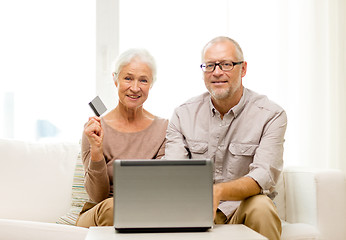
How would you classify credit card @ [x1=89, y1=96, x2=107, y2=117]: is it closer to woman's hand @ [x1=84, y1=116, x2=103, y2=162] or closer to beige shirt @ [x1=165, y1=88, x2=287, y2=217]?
woman's hand @ [x1=84, y1=116, x2=103, y2=162]

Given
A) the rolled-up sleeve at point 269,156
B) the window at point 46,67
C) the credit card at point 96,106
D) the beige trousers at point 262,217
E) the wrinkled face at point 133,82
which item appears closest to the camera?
the beige trousers at point 262,217

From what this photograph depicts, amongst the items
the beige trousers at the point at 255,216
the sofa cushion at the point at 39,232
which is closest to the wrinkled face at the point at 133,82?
the beige trousers at the point at 255,216

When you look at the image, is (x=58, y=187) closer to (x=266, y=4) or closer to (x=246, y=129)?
(x=246, y=129)

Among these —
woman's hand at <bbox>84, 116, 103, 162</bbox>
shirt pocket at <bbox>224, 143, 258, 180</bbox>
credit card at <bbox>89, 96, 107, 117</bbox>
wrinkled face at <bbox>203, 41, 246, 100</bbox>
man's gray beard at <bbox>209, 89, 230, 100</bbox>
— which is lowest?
shirt pocket at <bbox>224, 143, 258, 180</bbox>

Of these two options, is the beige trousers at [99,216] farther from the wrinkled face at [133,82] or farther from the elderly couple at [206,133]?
the wrinkled face at [133,82]

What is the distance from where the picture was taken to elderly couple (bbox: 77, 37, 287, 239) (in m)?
1.92

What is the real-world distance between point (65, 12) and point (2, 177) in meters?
1.28

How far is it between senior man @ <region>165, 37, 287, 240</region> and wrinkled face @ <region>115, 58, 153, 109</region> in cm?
19

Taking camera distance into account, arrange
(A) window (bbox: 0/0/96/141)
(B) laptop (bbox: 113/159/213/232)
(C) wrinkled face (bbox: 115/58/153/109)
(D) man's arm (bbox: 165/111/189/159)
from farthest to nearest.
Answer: (A) window (bbox: 0/0/96/141), (C) wrinkled face (bbox: 115/58/153/109), (D) man's arm (bbox: 165/111/189/159), (B) laptop (bbox: 113/159/213/232)

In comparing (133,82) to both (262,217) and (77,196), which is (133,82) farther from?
(262,217)

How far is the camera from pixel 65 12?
313 centimetres

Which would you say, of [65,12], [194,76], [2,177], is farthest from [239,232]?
[65,12]

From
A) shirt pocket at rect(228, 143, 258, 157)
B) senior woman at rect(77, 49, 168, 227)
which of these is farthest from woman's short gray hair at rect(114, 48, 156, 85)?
shirt pocket at rect(228, 143, 258, 157)

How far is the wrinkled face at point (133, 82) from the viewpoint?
2154mm
